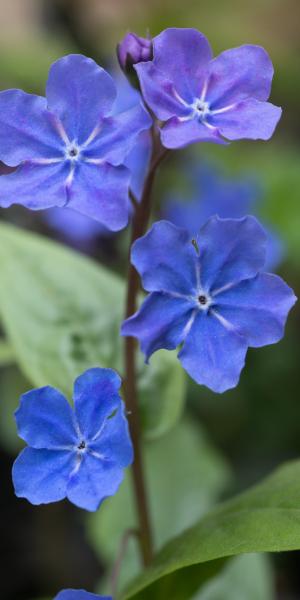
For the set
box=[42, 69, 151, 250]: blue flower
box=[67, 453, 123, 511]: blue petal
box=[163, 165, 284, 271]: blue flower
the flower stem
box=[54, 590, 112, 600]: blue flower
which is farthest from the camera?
box=[163, 165, 284, 271]: blue flower

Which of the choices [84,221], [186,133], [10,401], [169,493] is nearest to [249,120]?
[186,133]

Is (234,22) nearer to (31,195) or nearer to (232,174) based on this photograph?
(232,174)

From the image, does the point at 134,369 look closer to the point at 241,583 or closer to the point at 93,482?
the point at 93,482

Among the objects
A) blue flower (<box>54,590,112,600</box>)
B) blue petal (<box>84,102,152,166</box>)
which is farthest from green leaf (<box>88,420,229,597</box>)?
blue petal (<box>84,102,152,166</box>)

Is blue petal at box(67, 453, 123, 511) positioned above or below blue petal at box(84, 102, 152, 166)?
below

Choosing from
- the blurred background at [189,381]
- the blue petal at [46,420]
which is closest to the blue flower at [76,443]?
the blue petal at [46,420]

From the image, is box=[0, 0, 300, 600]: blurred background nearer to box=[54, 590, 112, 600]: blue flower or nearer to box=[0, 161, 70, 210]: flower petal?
box=[54, 590, 112, 600]: blue flower

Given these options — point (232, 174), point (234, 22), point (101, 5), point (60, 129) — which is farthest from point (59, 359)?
point (101, 5)
